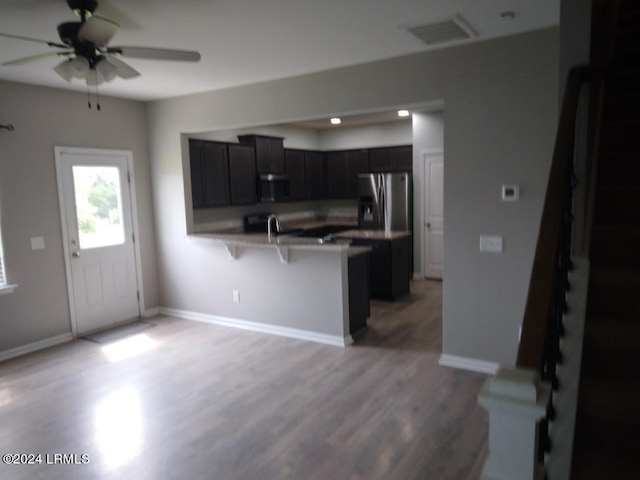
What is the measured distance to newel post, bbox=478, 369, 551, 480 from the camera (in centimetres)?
107

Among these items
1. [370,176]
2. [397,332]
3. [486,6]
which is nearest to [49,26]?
[486,6]

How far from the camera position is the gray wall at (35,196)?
4629mm

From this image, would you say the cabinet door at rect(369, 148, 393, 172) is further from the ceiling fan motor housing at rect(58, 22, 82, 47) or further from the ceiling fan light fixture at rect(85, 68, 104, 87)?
the ceiling fan motor housing at rect(58, 22, 82, 47)

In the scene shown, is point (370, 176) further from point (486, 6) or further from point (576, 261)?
point (576, 261)

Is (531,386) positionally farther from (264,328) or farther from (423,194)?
(423,194)

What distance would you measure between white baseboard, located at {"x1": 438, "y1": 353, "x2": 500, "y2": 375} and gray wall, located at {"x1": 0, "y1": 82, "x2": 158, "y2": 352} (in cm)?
415

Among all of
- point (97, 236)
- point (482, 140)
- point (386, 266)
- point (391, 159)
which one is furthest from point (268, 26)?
point (391, 159)

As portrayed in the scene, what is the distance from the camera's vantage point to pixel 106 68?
114 inches

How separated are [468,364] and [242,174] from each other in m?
4.12

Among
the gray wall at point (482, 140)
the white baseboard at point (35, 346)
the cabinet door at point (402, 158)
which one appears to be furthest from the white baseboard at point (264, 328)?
the cabinet door at point (402, 158)

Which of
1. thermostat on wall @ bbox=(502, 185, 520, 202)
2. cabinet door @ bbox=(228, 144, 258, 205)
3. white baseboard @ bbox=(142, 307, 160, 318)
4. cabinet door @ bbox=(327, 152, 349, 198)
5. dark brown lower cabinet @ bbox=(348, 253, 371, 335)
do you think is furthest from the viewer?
cabinet door @ bbox=(327, 152, 349, 198)

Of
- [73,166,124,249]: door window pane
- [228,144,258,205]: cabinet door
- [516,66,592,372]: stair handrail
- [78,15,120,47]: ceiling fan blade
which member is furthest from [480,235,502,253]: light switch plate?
[73,166,124,249]: door window pane

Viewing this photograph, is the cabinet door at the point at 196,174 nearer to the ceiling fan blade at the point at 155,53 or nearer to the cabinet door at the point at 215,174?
the cabinet door at the point at 215,174

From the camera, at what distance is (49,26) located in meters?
3.06
